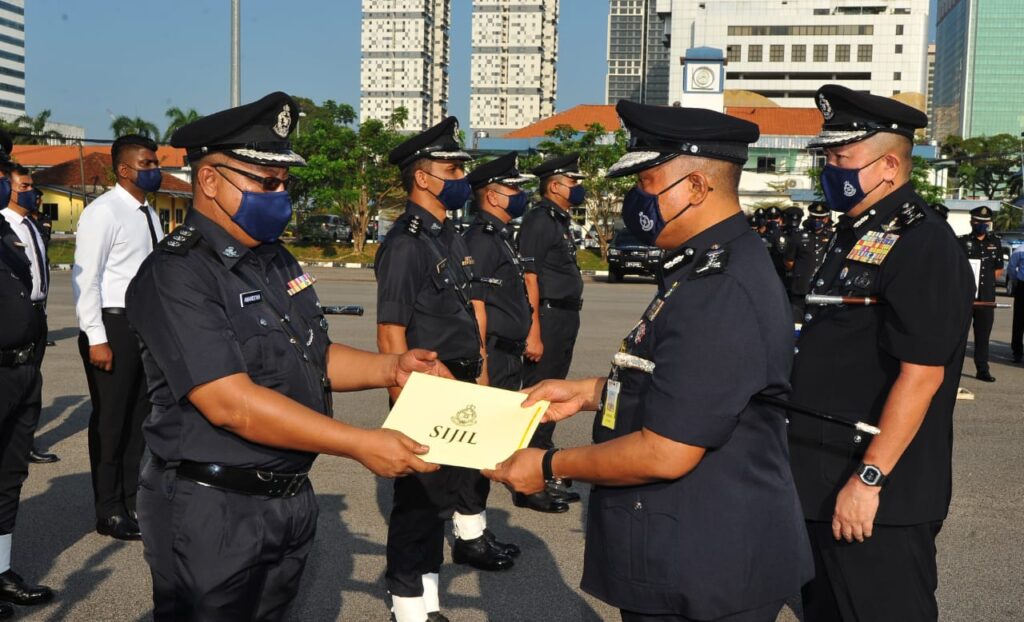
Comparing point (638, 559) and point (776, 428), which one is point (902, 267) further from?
point (638, 559)

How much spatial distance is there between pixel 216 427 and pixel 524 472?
Result: 900 mm

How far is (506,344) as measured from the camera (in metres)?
5.92

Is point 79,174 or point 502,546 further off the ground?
point 79,174

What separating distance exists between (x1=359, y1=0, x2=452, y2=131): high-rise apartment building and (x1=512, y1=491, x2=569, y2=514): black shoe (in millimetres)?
149235

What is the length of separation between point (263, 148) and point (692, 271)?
1.41m

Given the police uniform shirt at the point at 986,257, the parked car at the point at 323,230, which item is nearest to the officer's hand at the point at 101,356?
the police uniform shirt at the point at 986,257

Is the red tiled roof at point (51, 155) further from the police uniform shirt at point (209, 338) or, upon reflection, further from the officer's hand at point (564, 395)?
the officer's hand at point (564, 395)

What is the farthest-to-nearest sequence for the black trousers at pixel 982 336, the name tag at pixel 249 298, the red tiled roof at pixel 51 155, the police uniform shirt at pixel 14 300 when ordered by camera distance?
1. the red tiled roof at pixel 51 155
2. the black trousers at pixel 982 336
3. the police uniform shirt at pixel 14 300
4. the name tag at pixel 249 298

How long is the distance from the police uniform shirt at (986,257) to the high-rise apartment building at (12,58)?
178419mm

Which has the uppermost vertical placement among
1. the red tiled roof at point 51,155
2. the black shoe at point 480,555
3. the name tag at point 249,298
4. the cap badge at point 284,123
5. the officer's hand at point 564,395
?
the red tiled roof at point 51,155

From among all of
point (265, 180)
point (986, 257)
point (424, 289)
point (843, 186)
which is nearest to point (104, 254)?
point (424, 289)

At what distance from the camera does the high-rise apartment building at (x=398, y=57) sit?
156 metres

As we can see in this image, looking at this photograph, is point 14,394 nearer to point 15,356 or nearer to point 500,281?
point 15,356

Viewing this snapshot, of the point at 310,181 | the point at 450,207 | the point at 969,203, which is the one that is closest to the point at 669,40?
the point at 969,203
